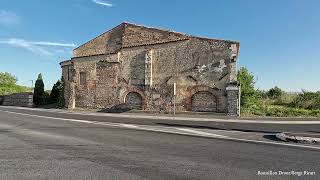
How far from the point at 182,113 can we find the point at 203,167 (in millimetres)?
18433

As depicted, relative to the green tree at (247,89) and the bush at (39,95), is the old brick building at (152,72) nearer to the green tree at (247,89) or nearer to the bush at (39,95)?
the green tree at (247,89)

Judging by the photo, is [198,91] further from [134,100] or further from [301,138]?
[301,138]

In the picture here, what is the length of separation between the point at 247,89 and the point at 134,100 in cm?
1003

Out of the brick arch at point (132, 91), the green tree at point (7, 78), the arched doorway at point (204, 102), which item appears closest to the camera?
the arched doorway at point (204, 102)

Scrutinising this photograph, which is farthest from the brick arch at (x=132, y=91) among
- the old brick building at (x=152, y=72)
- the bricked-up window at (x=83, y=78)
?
the bricked-up window at (x=83, y=78)

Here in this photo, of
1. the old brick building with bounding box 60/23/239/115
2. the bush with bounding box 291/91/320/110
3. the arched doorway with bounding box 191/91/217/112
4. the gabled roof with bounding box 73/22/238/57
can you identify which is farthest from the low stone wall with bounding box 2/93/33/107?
the bush with bounding box 291/91/320/110

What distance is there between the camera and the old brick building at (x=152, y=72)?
23797mm

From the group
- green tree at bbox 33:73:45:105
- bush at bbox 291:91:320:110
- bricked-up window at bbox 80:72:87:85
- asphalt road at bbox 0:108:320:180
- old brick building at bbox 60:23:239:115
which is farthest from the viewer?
green tree at bbox 33:73:45:105

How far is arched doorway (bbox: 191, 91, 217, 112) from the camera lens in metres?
24.0

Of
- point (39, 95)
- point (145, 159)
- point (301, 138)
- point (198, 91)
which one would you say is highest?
point (198, 91)

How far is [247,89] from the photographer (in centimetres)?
2869

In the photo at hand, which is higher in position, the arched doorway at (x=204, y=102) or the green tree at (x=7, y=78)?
Result: the green tree at (x=7, y=78)

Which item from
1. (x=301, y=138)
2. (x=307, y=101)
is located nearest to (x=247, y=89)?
(x=307, y=101)

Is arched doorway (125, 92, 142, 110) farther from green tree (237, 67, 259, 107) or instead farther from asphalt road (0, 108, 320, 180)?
asphalt road (0, 108, 320, 180)
